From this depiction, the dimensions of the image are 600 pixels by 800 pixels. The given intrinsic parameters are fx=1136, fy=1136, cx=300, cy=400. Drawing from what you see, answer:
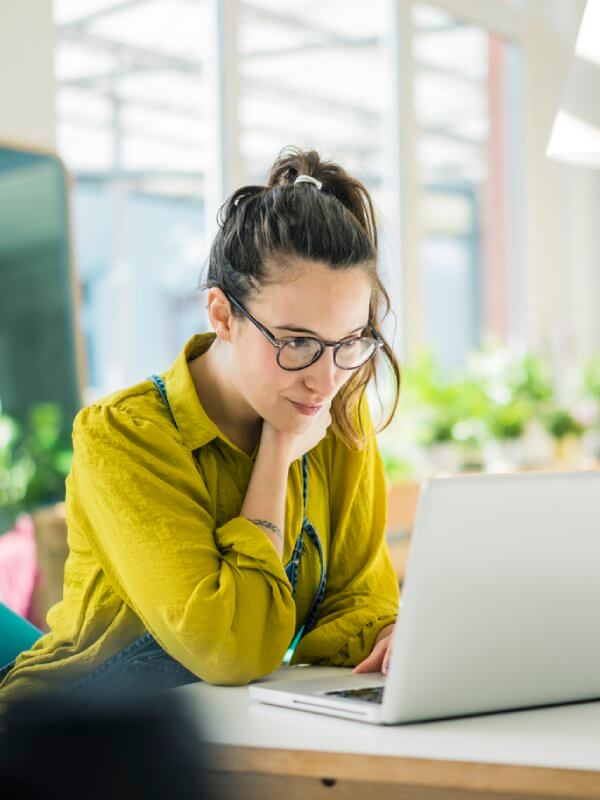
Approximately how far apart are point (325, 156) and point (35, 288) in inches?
67.7

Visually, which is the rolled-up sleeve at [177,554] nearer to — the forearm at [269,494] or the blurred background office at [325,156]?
the forearm at [269,494]

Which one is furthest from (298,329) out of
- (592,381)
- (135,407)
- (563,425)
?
(592,381)

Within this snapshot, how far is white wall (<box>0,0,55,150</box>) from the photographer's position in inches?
124

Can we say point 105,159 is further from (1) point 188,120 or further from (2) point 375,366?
(2) point 375,366

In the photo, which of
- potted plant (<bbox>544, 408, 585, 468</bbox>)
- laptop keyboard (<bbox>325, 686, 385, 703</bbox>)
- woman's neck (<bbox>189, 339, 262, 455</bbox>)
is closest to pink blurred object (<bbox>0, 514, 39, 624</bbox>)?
woman's neck (<bbox>189, 339, 262, 455</bbox>)

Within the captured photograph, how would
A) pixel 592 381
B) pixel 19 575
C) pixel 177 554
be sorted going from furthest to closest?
1. pixel 592 381
2. pixel 19 575
3. pixel 177 554

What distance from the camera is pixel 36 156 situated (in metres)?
3.22

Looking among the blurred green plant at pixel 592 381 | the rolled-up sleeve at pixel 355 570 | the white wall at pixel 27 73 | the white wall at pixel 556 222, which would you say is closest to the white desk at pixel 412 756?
the rolled-up sleeve at pixel 355 570

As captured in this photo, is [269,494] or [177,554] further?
[269,494]

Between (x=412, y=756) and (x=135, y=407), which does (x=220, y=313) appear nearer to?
(x=135, y=407)

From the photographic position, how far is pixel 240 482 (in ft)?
5.20

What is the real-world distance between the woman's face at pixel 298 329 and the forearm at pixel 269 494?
0.15 feet

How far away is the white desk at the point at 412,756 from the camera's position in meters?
1.03

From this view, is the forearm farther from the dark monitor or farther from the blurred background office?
the dark monitor
